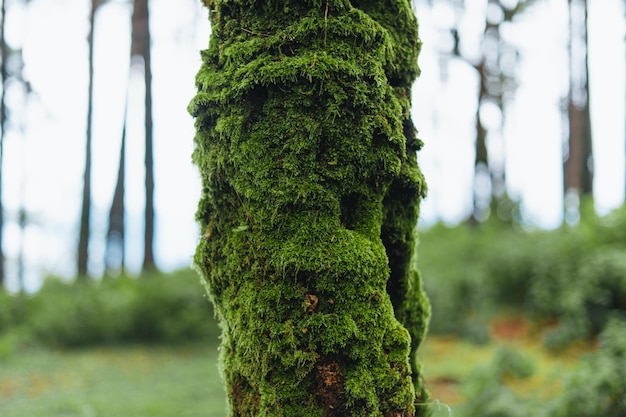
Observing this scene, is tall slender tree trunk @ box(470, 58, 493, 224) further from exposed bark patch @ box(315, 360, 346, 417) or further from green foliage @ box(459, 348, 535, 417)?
exposed bark patch @ box(315, 360, 346, 417)

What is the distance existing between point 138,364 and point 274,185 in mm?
10089

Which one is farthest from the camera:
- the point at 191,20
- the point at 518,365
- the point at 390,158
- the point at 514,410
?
the point at 191,20

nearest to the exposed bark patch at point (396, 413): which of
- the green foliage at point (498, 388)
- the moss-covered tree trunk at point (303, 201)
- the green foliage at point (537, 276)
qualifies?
the moss-covered tree trunk at point (303, 201)

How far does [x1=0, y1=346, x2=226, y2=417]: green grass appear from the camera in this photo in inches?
287

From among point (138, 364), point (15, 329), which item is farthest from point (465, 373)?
point (15, 329)

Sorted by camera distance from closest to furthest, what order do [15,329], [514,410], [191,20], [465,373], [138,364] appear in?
[514,410] < [465,373] < [138,364] < [15,329] < [191,20]

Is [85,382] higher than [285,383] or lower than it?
lower

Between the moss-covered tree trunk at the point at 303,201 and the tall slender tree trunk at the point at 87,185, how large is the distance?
16.0 metres

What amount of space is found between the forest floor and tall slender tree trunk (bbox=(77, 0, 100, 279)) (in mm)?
5070

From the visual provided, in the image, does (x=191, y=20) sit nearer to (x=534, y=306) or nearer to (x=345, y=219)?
(x=534, y=306)

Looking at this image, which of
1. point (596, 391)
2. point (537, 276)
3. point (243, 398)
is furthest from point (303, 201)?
point (537, 276)

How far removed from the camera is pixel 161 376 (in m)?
9.71

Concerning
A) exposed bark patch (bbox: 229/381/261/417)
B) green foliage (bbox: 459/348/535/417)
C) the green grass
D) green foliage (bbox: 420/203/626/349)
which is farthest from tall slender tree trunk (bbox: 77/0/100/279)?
exposed bark patch (bbox: 229/381/261/417)

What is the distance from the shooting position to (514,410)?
19.5 ft
